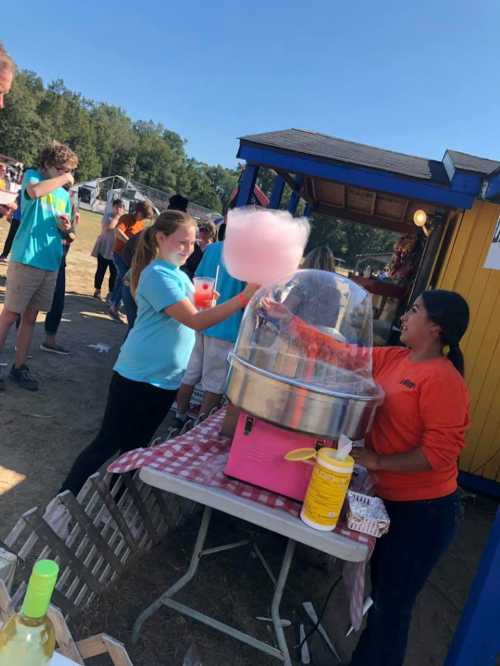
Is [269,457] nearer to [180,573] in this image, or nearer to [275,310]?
[275,310]

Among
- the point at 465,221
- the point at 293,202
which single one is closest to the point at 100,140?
the point at 293,202

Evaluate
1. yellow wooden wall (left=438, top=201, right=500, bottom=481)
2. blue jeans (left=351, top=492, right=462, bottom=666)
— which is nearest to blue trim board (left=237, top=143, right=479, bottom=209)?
yellow wooden wall (left=438, top=201, right=500, bottom=481)

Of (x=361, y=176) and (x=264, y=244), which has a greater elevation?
(x=361, y=176)

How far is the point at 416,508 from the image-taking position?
1.88 metres

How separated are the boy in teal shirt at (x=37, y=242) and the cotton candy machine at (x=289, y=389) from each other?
2554 millimetres

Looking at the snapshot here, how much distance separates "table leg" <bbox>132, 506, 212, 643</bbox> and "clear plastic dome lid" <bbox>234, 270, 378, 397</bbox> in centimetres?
74

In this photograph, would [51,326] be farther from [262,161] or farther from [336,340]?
[336,340]

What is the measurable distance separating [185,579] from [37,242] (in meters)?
2.88

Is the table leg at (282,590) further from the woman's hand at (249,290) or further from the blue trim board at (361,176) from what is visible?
the blue trim board at (361,176)

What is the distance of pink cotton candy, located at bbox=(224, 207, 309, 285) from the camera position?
179 centimetres

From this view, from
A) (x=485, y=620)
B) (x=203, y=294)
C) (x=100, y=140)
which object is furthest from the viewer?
(x=100, y=140)

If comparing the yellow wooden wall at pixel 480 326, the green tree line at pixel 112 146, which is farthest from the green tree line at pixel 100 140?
the yellow wooden wall at pixel 480 326

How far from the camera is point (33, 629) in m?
0.80

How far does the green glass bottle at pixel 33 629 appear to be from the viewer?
75 centimetres
